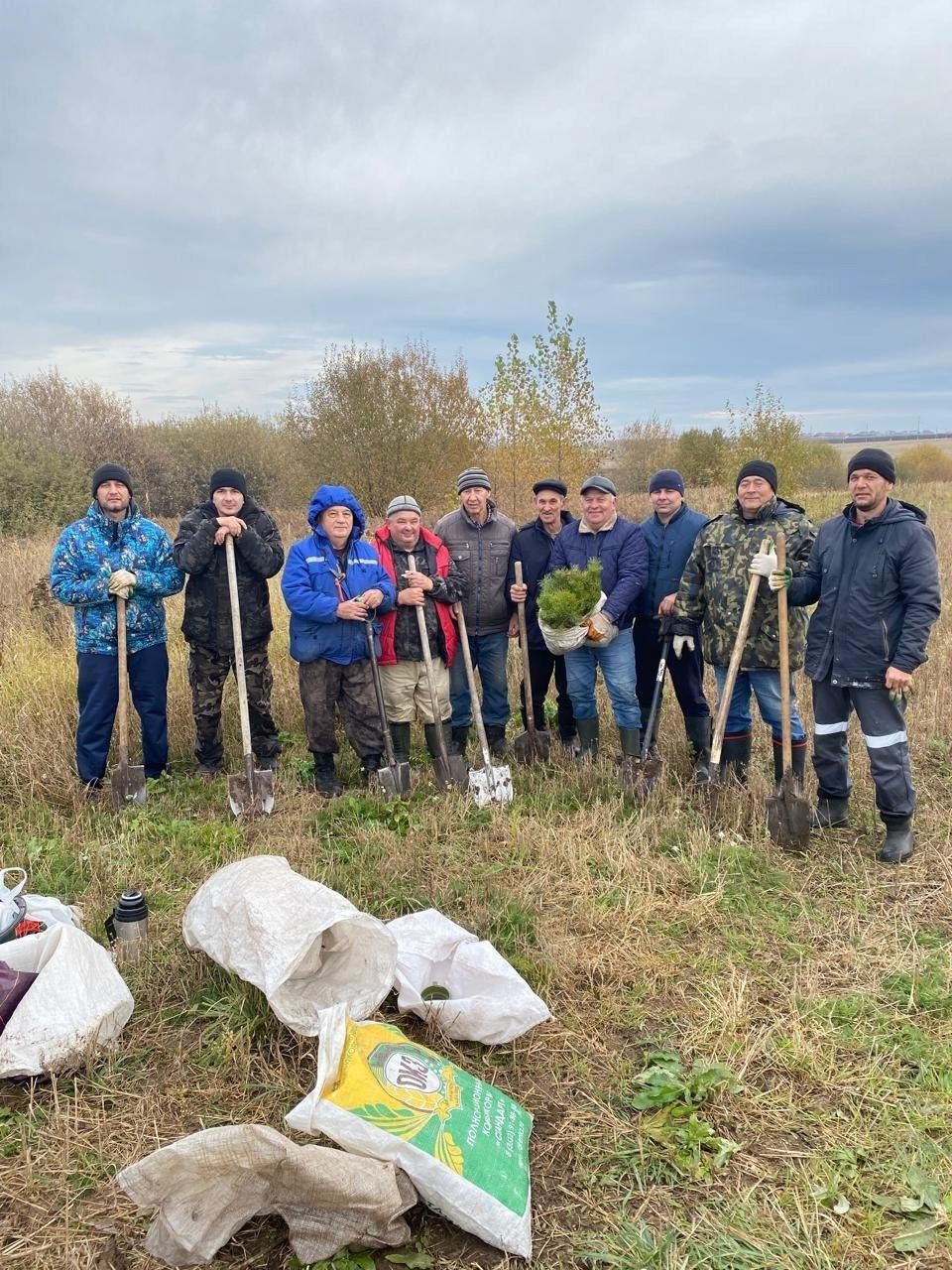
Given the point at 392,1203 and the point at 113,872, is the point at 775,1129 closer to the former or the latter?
the point at 392,1203

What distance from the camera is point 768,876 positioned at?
164 inches

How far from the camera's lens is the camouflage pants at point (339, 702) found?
16.9ft

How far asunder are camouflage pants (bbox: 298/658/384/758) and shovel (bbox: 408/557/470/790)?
370mm

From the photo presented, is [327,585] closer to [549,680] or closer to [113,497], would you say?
[113,497]

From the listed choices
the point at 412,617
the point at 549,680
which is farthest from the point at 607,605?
the point at 412,617

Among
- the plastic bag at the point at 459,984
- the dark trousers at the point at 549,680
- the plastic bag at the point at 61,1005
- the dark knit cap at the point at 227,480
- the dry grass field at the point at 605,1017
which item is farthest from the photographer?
the dark trousers at the point at 549,680

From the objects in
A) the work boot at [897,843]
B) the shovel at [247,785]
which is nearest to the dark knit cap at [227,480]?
the shovel at [247,785]

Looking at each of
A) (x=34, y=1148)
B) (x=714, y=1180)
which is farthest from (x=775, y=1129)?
(x=34, y=1148)

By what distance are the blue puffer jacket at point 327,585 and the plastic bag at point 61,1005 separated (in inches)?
93.7

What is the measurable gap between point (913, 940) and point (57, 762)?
4.84 metres

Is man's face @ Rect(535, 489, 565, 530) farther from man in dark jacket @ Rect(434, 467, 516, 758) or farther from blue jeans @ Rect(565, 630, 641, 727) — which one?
blue jeans @ Rect(565, 630, 641, 727)

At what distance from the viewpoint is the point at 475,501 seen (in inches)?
218

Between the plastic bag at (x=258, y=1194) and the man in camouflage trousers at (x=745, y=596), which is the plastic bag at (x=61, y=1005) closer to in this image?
the plastic bag at (x=258, y=1194)

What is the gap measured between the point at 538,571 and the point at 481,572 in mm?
429
